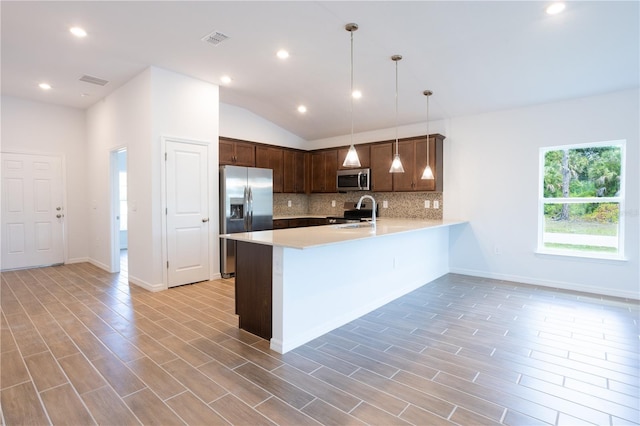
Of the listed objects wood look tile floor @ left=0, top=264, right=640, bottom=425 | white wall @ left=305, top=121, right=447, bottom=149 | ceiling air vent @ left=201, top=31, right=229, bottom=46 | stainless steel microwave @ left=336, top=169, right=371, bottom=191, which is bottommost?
wood look tile floor @ left=0, top=264, right=640, bottom=425

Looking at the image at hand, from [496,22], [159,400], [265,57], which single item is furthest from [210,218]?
[496,22]

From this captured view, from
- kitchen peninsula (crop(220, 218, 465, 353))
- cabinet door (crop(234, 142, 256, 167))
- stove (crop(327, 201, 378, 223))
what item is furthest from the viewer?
stove (crop(327, 201, 378, 223))

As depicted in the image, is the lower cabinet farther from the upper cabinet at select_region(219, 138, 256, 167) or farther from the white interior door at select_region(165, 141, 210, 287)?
the upper cabinet at select_region(219, 138, 256, 167)

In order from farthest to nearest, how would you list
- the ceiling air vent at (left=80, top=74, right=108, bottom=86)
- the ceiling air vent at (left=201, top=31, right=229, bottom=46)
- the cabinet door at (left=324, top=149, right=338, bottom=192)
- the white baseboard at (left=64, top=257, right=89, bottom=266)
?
the cabinet door at (left=324, top=149, right=338, bottom=192) → the white baseboard at (left=64, top=257, right=89, bottom=266) → the ceiling air vent at (left=80, top=74, right=108, bottom=86) → the ceiling air vent at (left=201, top=31, right=229, bottom=46)

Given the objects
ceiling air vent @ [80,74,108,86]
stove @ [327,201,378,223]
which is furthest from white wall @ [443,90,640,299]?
ceiling air vent @ [80,74,108,86]

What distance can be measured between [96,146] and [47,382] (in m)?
4.78

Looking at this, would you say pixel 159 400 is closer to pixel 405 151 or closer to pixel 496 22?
pixel 496 22

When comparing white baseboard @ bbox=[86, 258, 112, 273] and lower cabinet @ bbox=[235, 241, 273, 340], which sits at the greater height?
lower cabinet @ bbox=[235, 241, 273, 340]

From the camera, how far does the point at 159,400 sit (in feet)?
6.48

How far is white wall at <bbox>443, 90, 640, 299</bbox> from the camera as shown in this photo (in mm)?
4059

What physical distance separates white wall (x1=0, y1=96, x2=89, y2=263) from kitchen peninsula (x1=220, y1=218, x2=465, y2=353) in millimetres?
4708

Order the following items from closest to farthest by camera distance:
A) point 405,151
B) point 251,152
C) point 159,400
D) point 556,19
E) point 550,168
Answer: point 159,400 → point 556,19 → point 550,168 → point 405,151 → point 251,152

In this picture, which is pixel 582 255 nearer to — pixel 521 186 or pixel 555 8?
pixel 521 186

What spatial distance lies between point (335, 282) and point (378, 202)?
3316mm
